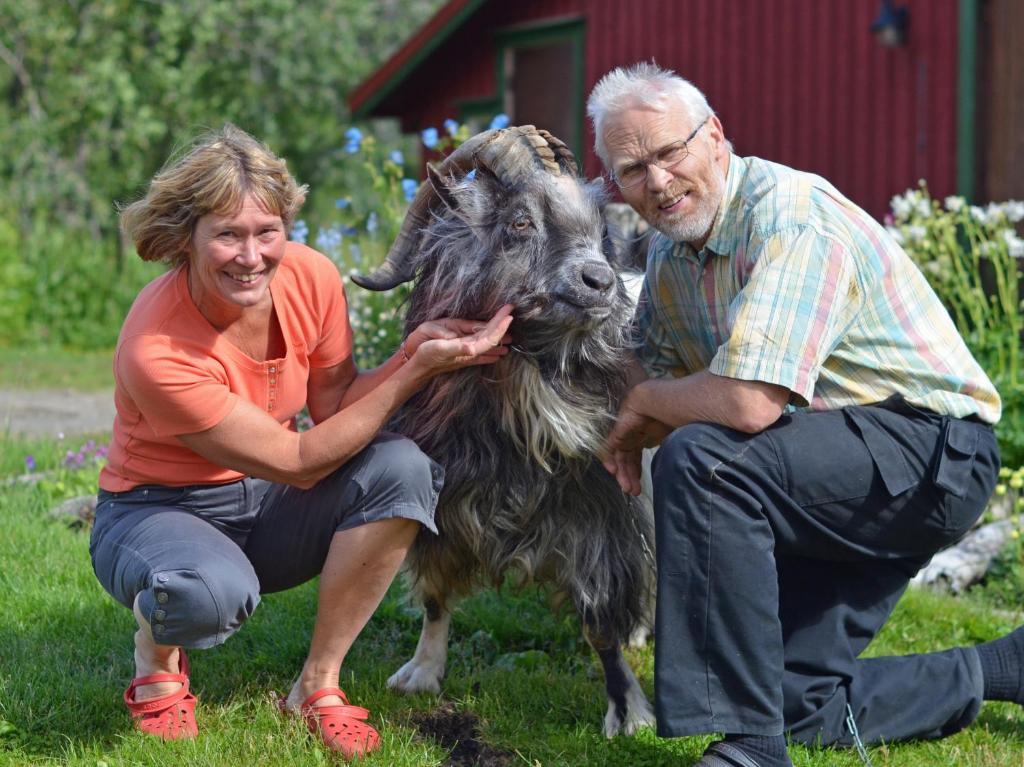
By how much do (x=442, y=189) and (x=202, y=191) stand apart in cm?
86

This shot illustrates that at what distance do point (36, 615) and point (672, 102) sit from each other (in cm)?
289

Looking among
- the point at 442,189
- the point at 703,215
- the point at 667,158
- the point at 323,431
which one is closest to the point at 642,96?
the point at 667,158

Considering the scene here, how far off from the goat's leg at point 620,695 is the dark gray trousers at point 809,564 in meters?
0.47

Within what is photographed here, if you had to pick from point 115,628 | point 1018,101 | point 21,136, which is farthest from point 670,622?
point 21,136

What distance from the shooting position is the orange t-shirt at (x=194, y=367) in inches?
137

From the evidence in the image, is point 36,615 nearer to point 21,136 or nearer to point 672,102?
point 672,102

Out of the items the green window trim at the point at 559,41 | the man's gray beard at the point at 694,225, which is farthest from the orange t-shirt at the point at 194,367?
the green window trim at the point at 559,41

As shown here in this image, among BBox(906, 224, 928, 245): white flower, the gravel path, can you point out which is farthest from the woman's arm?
the gravel path

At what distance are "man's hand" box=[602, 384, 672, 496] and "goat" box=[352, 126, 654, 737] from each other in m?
0.08

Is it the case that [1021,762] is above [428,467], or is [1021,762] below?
below

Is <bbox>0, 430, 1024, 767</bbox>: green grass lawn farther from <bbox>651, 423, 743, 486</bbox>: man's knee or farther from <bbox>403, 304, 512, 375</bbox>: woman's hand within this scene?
<bbox>403, 304, 512, 375</bbox>: woman's hand

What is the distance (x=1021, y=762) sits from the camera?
142 inches

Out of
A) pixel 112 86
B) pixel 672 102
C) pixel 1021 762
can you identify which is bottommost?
pixel 1021 762

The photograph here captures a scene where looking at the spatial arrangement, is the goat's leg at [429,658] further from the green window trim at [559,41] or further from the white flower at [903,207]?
the green window trim at [559,41]
